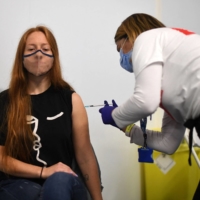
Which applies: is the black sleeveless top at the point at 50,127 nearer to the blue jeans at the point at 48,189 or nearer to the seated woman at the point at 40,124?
the seated woman at the point at 40,124

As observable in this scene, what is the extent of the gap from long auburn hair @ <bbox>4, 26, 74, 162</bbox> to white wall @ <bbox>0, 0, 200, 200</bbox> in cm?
27

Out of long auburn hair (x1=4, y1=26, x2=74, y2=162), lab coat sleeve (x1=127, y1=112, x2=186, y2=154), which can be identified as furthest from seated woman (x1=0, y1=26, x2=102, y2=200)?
lab coat sleeve (x1=127, y1=112, x2=186, y2=154)

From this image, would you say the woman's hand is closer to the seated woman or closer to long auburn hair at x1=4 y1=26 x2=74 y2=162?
the seated woman

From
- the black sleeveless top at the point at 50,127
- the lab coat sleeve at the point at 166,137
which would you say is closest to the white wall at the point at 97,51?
the black sleeveless top at the point at 50,127

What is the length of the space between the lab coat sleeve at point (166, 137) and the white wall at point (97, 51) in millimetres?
556

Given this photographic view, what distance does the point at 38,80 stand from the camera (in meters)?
1.32

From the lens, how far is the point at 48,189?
96 centimetres

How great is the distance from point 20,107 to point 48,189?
43cm

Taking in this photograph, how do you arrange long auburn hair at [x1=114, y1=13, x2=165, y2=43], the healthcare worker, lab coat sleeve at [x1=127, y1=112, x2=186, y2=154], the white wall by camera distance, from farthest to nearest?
the white wall
lab coat sleeve at [x1=127, y1=112, x2=186, y2=154]
long auburn hair at [x1=114, y1=13, x2=165, y2=43]
the healthcare worker

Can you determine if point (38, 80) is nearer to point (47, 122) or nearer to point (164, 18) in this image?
point (47, 122)

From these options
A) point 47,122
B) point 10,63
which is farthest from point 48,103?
point 10,63

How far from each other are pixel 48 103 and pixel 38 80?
13 centimetres

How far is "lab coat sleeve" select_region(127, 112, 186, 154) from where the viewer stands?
1151mm

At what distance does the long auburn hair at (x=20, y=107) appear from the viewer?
1.19 m
